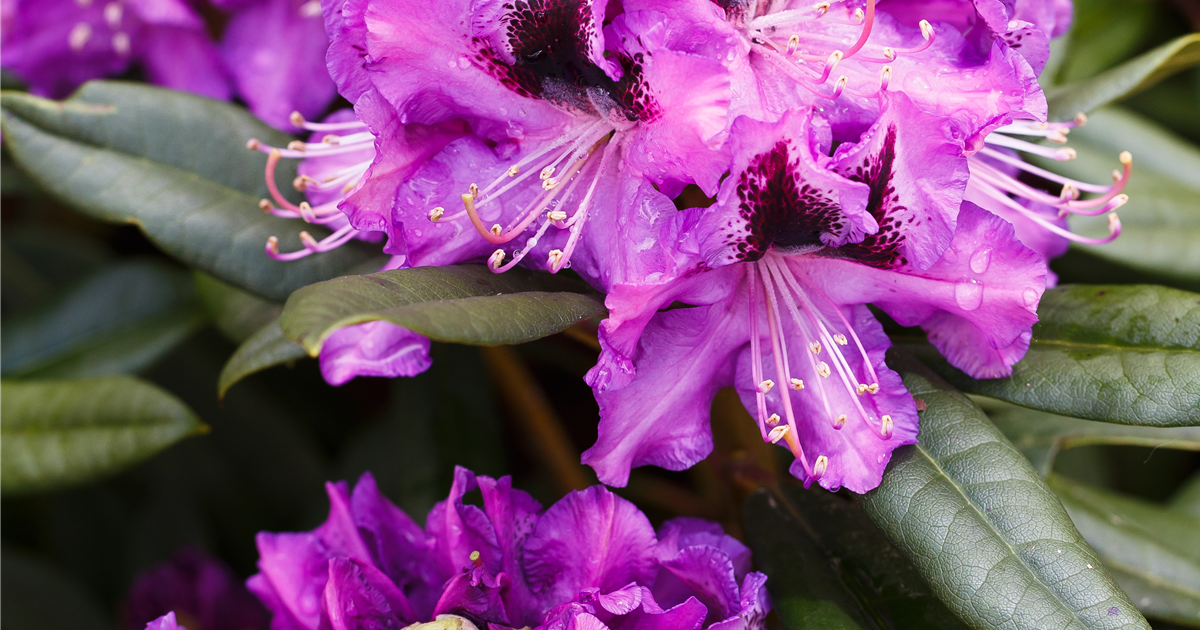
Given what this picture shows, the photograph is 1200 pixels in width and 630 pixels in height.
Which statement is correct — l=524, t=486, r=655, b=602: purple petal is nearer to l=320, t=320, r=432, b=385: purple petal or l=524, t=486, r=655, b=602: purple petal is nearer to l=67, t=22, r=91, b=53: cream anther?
l=320, t=320, r=432, b=385: purple petal

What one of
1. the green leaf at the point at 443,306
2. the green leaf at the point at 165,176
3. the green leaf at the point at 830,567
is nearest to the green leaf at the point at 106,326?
the green leaf at the point at 165,176

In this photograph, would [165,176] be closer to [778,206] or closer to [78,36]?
[78,36]

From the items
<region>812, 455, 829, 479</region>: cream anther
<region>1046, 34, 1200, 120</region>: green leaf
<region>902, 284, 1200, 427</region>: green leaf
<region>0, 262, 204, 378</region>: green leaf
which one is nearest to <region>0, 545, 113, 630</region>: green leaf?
<region>0, 262, 204, 378</region>: green leaf

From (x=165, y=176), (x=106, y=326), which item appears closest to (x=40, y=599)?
(x=106, y=326)

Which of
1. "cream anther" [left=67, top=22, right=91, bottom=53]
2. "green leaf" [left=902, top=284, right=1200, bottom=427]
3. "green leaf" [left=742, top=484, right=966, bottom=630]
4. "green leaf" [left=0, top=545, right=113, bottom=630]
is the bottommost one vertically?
"green leaf" [left=0, top=545, right=113, bottom=630]

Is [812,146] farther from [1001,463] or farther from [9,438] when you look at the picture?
[9,438]

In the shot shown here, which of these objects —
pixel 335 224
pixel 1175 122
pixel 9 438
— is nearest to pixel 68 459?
pixel 9 438
